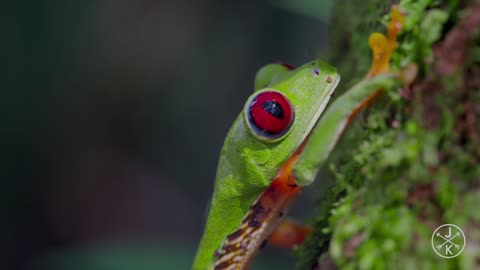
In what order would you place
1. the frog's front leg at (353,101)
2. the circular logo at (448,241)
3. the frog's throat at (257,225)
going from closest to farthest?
the circular logo at (448,241)
the frog's front leg at (353,101)
the frog's throat at (257,225)

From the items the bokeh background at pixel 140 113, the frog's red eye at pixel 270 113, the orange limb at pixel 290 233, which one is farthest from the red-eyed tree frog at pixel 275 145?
the bokeh background at pixel 140 113

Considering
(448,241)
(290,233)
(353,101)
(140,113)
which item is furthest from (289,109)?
(140,113)

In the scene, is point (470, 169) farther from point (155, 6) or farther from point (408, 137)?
point (155, 6)

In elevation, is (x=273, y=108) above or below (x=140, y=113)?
below

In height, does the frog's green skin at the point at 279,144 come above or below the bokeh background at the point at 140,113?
below

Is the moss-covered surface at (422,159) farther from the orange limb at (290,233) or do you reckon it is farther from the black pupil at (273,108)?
the orange limb at (290,233)

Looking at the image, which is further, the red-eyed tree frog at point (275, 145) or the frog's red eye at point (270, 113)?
the frog's red eye at point (270, 113)

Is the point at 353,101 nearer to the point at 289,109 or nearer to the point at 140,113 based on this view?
the point at 289,109

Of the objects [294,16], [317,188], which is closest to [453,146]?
[317,188]
